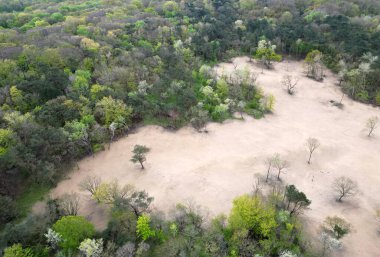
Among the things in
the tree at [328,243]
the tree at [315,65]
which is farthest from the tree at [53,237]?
the tree at [315,65]

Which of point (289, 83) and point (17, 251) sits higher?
point (17, 251)

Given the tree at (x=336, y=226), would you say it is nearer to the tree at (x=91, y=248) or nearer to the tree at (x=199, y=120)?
the tree at (x=199, y=120)

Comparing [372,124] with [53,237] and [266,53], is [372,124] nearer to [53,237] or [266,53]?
[266,53]

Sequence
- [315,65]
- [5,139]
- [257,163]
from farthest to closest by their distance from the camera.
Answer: [315,65] < [257,163] < [5,139]

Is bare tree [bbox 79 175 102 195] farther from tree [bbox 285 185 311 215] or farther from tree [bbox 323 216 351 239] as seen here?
tree [bbox 323 216 351 239]

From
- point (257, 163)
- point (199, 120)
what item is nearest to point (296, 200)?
point (257, 163)

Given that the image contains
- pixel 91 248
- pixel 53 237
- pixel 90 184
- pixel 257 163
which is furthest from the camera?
pixel 257 163
